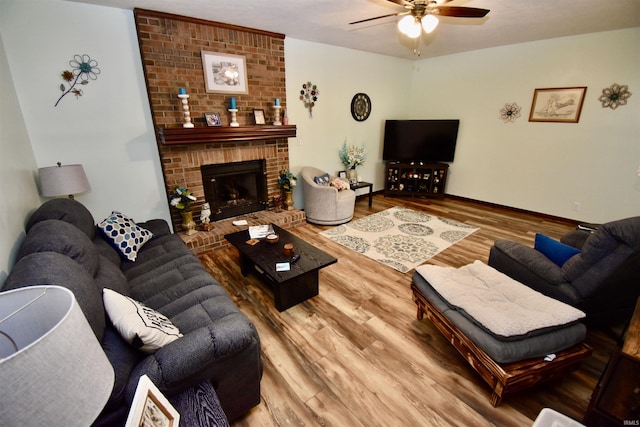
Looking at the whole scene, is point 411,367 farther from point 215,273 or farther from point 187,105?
point 187,105

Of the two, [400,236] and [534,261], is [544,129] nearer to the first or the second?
[400,236]

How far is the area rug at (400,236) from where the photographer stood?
3.29m

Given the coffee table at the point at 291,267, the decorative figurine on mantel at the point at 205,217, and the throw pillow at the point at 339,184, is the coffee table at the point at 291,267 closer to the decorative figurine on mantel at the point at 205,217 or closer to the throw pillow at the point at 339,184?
the decorative figurine on mantel at the point at 205,217

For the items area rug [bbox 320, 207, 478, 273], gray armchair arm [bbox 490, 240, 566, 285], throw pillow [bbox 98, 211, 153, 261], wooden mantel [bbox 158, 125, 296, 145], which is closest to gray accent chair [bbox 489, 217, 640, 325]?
gray armchair arm [bbox 490, 240, 566, 285]

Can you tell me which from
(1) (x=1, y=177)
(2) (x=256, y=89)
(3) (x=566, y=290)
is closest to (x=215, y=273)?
(1) (x=1, y=177)

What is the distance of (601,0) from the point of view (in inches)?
104

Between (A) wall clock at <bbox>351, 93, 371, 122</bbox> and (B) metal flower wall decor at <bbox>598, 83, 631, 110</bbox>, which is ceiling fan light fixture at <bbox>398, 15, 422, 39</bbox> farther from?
(B) metal flower wall decor at <bbox>598, 83, 631, 110</bbox>

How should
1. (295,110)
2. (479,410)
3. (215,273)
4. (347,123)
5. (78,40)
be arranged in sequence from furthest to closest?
(347,123)
(295,110)
(215,273)
(78,40)
(479,410)

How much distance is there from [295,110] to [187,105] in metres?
1.59

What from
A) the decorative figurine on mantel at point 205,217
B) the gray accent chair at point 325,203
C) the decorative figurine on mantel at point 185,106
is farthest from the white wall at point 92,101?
the gray accent chair at point 325,203

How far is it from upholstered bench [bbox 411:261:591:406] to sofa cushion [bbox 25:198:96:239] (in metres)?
2.67

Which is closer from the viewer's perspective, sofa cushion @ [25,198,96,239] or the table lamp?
sofa cushion @ [25,198,96,239]

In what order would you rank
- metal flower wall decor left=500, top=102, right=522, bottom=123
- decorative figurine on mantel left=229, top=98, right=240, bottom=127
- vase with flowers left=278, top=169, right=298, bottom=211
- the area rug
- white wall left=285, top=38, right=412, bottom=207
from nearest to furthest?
→ the area rug < decorative figurine on mantel left=229, top=98, right=240, bottom=127 < vase with flowers left=278, top=169, right=298, bottom=211 < white wall left=285, top=38, right=412, bottom=207 < metal flower wall decor left=500, top=102, right=522, bottom=123

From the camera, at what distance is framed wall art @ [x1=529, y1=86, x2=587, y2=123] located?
3.93 m
